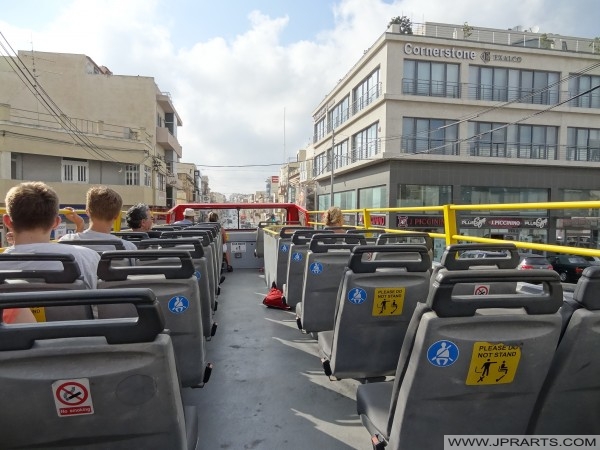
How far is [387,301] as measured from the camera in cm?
232

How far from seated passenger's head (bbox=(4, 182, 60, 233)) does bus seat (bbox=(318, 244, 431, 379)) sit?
68.0 inches

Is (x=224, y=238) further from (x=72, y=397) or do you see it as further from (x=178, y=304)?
(x=72, y=397)

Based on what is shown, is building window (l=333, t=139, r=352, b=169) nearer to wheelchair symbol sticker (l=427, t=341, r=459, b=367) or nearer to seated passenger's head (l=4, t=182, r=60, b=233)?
seated passenger's head (l=4, t=182, r=60, b=233)

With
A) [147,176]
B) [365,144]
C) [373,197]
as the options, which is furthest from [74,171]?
[373,197]

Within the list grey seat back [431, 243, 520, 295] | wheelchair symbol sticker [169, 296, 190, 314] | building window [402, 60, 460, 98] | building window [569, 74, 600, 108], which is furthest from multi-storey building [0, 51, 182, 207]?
building window [569, 74, 600, 108]

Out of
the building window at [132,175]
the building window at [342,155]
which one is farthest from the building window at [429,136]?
the building window at [132,175]

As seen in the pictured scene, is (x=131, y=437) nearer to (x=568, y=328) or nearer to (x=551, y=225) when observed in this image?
(x=568, y=328)

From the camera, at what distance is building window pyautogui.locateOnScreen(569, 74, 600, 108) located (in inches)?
940

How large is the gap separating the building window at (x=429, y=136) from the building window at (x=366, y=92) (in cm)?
296

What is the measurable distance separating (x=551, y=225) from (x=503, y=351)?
87.5 feet

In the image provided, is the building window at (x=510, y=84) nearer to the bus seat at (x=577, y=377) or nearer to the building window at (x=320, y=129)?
the building window at (x=320, y=129)

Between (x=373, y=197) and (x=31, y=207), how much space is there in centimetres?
2368

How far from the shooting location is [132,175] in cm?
2655

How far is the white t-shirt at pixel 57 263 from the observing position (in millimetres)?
1876
